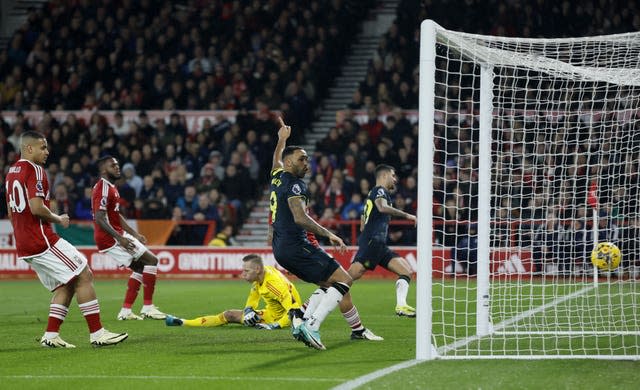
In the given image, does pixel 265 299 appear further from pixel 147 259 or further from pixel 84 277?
pixel 84 277

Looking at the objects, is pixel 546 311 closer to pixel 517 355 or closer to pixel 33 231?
pixel 517 355

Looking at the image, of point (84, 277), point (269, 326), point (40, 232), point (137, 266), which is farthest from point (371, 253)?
point (40, 232)

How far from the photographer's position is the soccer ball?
1492 cm

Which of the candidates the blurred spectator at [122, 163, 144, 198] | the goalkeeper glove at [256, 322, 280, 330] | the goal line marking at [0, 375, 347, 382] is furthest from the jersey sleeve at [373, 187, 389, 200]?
the blurred spectator at [122, 163, 144, 198]

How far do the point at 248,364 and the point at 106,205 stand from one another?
A: 16.1 ft

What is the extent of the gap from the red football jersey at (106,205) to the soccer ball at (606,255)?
6.91 m

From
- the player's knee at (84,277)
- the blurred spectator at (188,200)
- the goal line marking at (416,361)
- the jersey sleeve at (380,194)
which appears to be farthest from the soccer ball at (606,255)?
the blurred spectator at (188,200)

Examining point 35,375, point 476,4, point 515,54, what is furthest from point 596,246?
point 476,4

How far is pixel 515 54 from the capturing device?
396 inches

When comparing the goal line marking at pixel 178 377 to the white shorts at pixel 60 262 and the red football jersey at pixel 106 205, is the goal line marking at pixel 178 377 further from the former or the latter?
the red football jersey at pixel 106 205

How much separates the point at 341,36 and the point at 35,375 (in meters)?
20.4

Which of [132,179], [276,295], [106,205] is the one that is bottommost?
[276,295]

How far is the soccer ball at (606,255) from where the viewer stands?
49.0ft

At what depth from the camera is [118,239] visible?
12547 mm
